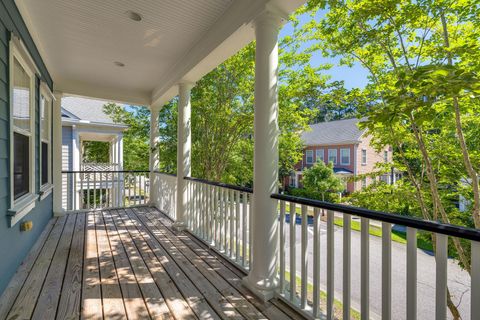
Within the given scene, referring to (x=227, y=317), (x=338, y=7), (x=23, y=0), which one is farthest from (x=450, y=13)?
(x=23, y=0)

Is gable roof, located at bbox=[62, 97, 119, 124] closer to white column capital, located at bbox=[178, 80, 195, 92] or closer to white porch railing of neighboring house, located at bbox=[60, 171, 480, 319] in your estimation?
white column capital, located at bbox=[178, 80, 195, 92]

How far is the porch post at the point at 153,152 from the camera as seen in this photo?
595 centimetres

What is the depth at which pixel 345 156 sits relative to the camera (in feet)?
51.7

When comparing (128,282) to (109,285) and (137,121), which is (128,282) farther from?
(137,121)

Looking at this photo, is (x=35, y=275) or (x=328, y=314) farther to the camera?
(x=35, y=275)

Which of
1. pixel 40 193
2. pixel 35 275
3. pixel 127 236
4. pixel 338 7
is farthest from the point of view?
pixel 127 236

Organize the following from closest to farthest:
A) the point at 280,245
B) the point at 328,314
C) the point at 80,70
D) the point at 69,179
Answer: the point at 328,314 → the point at 280,245 → the point at 80,70 → the point at 69,179

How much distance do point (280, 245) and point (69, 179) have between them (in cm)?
527

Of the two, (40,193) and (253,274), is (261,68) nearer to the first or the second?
(253,274)

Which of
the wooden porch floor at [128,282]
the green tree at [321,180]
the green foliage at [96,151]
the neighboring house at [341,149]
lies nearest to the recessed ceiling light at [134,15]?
the wooden porch floor at [128,282]

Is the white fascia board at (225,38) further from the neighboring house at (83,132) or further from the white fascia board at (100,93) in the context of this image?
the neighboring house at (83,132)

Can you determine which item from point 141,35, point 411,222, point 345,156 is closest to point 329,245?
point 411,222

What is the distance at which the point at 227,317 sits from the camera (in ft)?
6.17

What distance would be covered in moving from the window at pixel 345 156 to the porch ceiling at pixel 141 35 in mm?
13457
